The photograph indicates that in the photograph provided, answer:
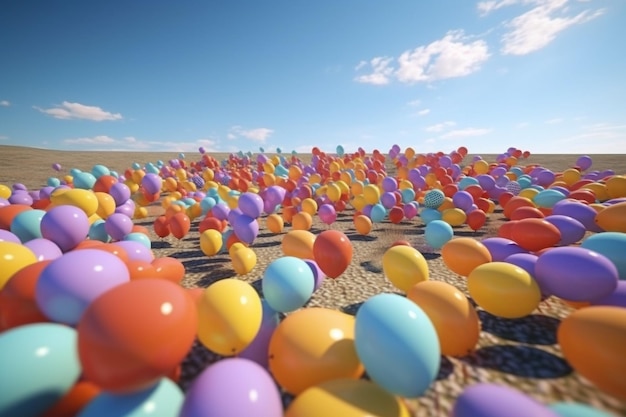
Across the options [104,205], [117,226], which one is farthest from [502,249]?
[104,205]

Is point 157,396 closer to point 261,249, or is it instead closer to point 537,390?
point 537,390

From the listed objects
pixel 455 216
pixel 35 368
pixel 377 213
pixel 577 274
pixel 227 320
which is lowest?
pixel 377 213

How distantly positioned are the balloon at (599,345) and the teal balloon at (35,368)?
13.6 ft

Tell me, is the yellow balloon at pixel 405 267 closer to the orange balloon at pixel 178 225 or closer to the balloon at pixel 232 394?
the balloon at pixel 232 394

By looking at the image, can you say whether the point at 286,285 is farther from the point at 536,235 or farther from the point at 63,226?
the point at 536,235

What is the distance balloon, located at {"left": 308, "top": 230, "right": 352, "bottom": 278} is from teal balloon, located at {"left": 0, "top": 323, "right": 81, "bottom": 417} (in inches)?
120

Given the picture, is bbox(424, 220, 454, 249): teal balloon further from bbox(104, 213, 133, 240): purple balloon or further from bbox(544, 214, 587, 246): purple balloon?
bbox(104, 213, 133, 240): purple balloon

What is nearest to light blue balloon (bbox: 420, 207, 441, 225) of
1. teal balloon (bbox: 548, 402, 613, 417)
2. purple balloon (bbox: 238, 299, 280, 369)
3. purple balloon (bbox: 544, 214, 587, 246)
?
purple balloon (bbox: 544, 214, 587, 246)

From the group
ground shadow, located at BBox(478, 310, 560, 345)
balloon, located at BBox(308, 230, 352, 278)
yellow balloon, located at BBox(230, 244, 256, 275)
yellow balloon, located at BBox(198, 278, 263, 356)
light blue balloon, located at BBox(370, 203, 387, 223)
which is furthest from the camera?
light blue balloon, located at BBox(370, 203, 387, 223)

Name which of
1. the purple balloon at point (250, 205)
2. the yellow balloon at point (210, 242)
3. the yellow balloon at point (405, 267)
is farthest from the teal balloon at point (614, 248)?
the yellow balloon at point (210, 242)

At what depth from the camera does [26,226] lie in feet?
14.8

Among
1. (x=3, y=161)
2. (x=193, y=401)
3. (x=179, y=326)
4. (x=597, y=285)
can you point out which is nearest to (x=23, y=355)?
(x=179, y=326)

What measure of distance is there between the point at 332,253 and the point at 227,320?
2.05 m

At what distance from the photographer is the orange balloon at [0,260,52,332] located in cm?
253
